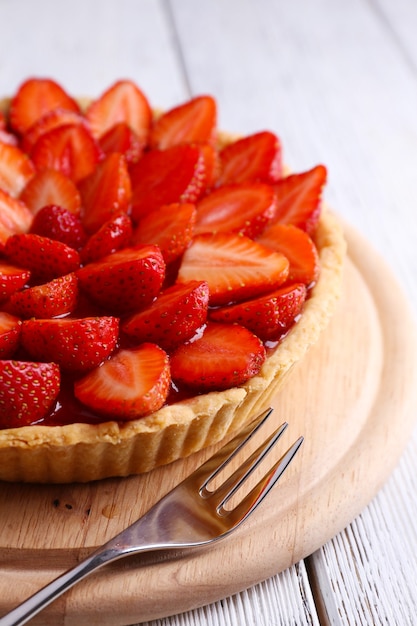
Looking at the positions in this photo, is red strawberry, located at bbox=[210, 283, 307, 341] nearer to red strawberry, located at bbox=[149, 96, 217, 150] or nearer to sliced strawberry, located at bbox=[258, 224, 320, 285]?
sliced strawberry, located at bbox=[258, 224, 320, 285]

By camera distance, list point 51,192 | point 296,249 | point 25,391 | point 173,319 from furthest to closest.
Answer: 1. point 51,192
2. point 296,249
3. point 173,319
4. point 25,391

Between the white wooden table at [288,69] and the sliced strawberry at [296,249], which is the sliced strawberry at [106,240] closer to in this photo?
the sliced strawberry at [296,249]

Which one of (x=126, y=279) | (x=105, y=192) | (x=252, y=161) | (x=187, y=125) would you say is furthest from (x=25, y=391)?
(x=187, y=125)

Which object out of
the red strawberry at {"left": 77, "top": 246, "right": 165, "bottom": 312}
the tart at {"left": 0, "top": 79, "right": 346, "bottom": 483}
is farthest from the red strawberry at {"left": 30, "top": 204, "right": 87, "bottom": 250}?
the red strawberry at {"left": 77, "top": 246, "right": 165, "bottom": 312}

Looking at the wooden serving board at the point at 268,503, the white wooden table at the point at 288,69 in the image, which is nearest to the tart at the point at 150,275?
the wooden serving board at the point at 268,503

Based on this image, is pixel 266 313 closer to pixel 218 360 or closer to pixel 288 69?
pixel 218 360

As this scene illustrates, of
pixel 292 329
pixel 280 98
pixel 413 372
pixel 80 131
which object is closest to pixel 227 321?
pixel 292 329
